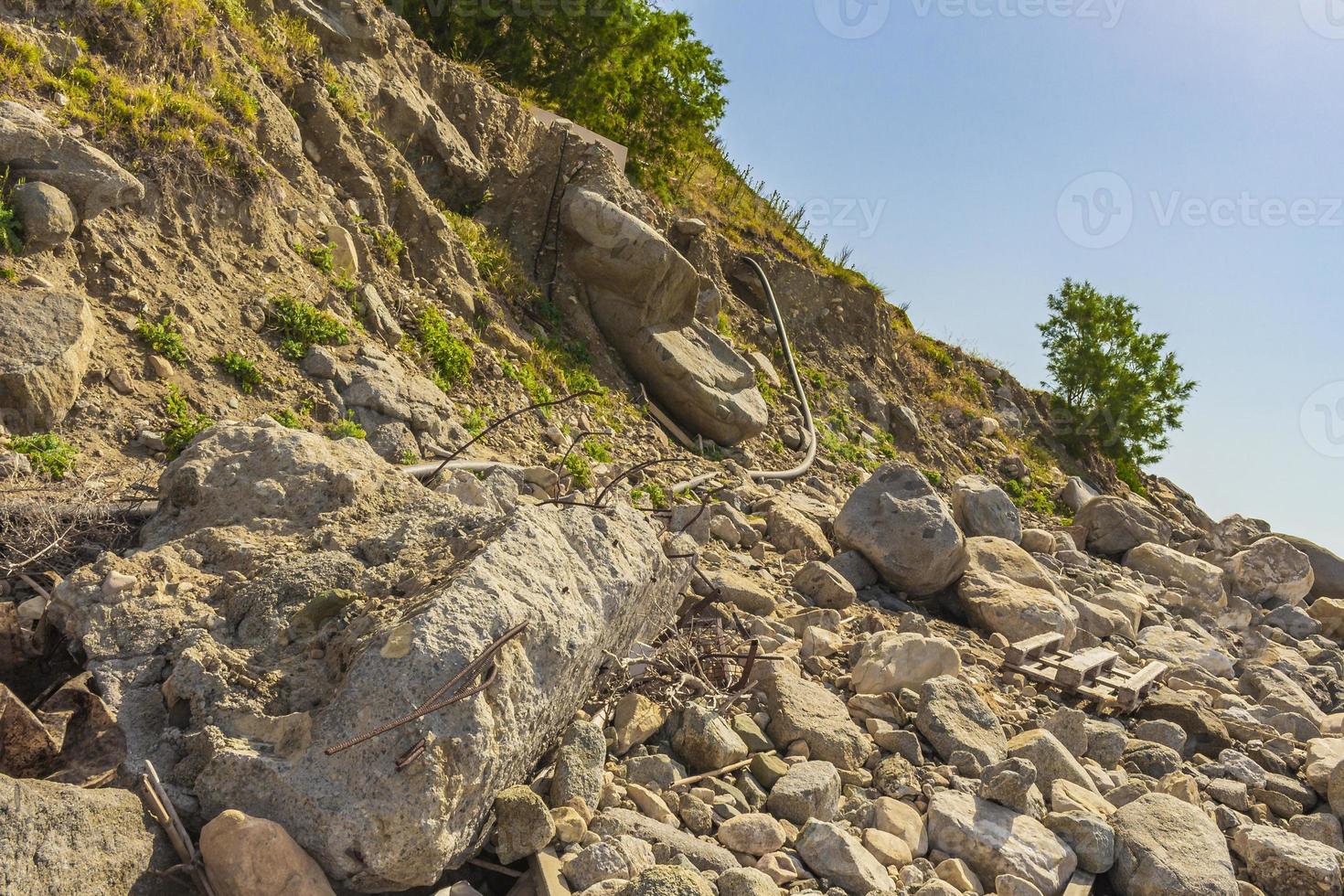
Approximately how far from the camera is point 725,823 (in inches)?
137

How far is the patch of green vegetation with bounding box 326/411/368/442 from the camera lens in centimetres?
628

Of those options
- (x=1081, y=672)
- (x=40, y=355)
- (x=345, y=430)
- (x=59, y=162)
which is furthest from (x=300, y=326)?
(x=1081, y=672)

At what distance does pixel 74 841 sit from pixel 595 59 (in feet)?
44.5

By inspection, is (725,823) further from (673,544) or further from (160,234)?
(160,234)

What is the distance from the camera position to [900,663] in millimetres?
5320

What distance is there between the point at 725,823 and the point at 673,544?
63.9 inches

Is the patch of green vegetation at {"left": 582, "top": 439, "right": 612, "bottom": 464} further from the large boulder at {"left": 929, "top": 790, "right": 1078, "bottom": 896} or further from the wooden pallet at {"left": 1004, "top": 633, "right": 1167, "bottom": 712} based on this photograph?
the large boulder at {"left": 929, "top": 790, "right": 1078, "bottom": 896}

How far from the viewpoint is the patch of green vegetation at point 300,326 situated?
662 cm

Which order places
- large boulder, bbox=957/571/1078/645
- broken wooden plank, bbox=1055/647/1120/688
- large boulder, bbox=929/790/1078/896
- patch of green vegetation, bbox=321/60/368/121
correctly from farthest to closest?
patch of green vegetation, bbox=321/60/368/121
large boulder, bbox=957/571/1078/645
broken wooden plank, bbox=1055/647/1120/688
large boulder, bbox=929/790/1078/896

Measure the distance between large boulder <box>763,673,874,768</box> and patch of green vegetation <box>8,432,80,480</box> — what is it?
365 centimetres

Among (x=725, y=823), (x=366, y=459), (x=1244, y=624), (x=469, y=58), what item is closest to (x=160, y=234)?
(x=366, y=459)

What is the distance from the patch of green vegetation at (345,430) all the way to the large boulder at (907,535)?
401 centimetres

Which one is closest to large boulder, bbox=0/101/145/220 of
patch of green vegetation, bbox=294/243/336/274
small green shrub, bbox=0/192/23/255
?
small green shrub, bbox=0/192/23/255

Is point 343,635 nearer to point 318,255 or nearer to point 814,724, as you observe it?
point 814,724
